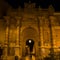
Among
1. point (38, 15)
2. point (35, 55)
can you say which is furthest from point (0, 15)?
point (35, 55)

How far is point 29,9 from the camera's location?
131 feet

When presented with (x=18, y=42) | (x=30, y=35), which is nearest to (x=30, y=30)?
(x=30, y=35)

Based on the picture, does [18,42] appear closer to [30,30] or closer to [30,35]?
[30,35]

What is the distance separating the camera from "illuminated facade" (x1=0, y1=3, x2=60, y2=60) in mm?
36844

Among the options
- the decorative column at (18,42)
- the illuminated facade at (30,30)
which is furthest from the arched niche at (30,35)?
the decorative column at (18,42)

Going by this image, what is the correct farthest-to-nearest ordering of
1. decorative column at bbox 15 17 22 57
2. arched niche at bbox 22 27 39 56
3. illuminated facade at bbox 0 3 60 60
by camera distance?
arched niche at bbox 22 27 39 56 → illuminated facade at bbox 0 3 60 60 → decorative column at bbox 15 17 22 57

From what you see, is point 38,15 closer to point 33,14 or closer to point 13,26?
point 33,14

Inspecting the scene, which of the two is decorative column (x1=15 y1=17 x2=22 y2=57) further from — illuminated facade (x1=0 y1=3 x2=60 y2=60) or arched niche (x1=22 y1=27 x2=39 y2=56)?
arched niche (x1=22 y1=27 x2=39 y2=56)

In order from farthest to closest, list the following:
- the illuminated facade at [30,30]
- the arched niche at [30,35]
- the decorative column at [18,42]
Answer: the arched niche at [30,35]
the illuminated facade at [30,30]
the decorative column at [18,42]

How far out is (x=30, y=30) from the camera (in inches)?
1548

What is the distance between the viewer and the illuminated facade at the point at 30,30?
36.8 m

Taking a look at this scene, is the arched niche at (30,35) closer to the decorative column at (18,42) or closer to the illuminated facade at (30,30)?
the illuminated facade at (30,30)

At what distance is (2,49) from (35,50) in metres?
5.93

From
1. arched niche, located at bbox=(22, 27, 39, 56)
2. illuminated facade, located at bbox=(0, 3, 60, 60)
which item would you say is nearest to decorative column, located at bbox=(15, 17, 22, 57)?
illuminated facade, located at bbox=(0, 3, 60, 60)
